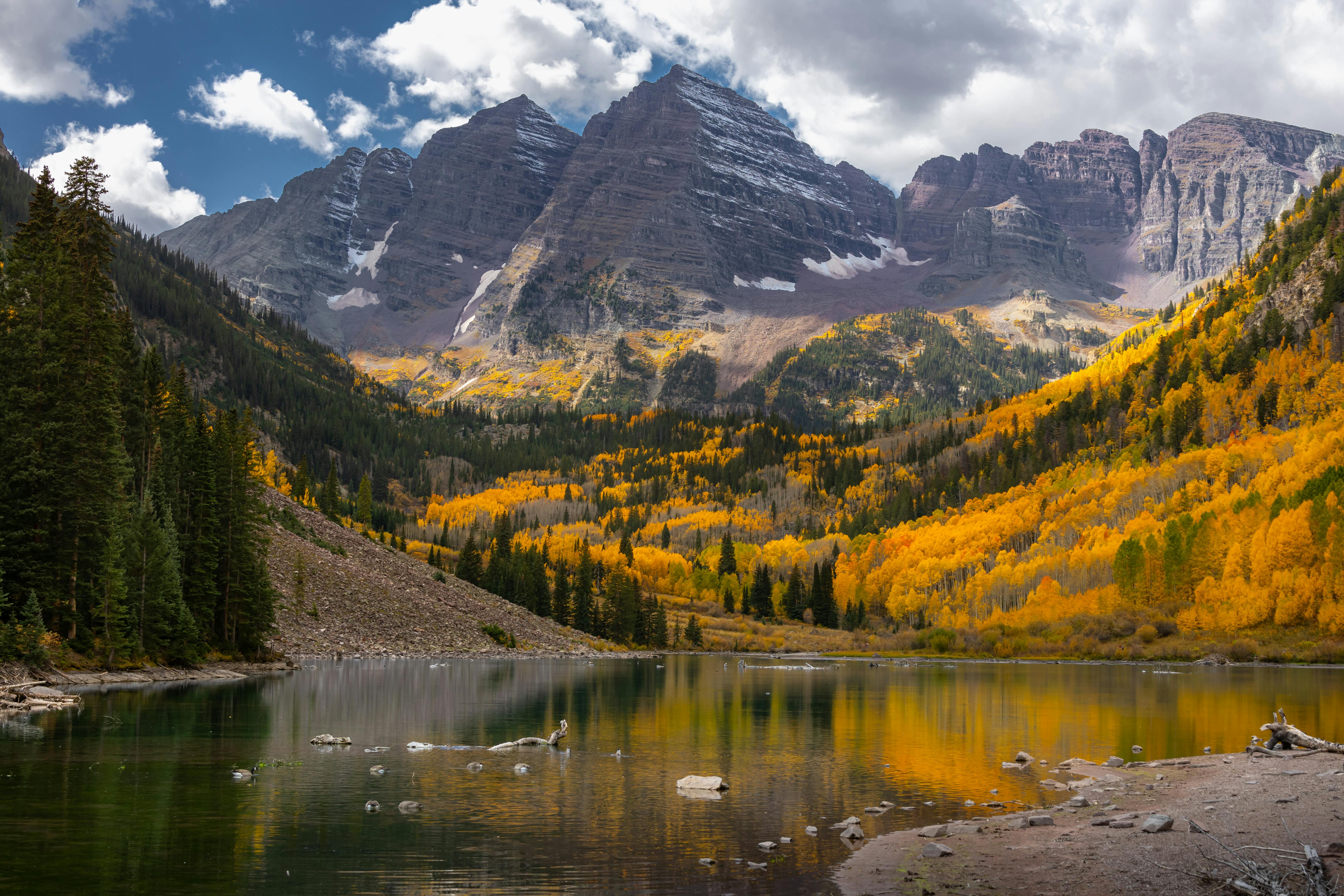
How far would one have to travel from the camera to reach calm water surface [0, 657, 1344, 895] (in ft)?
70.4

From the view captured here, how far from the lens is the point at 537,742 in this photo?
4309 centimetres

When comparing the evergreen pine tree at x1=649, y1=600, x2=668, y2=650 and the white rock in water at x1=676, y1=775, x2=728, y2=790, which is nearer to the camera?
the white rock in water at x1=676, y1=775, x2=728, y2=790

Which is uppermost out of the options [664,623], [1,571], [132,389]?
[132,389]

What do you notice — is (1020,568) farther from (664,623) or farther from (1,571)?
(1,571)

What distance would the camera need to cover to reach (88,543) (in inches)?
2576

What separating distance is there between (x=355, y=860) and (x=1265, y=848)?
18450mm

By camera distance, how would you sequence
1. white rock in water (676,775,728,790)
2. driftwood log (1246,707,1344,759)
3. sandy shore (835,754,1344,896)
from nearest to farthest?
sandy shore (835,754,1344,896) → white rock in water (676,775,728,790) → driftwood log (1246,707,1344,759)

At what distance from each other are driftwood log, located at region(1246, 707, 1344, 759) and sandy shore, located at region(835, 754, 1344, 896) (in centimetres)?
464

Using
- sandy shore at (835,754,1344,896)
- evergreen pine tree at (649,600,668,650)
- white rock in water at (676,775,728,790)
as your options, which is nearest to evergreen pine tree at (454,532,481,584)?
evergreen pine tree at (649,600,668,650)

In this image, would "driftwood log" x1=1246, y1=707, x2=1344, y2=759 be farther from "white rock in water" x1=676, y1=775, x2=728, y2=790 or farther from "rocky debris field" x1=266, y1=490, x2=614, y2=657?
"rocky debris field" x1=266, y1=490, x2=614, y2=657

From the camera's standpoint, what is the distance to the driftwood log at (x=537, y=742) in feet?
138

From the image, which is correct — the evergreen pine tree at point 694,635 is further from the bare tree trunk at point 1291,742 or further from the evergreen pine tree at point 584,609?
A: the bare tree trunk at point 1291,742

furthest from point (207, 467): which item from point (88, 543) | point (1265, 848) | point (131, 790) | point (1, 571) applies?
point (1265, 848)

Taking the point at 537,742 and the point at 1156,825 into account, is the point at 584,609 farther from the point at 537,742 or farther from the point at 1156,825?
the point at 1156,825
